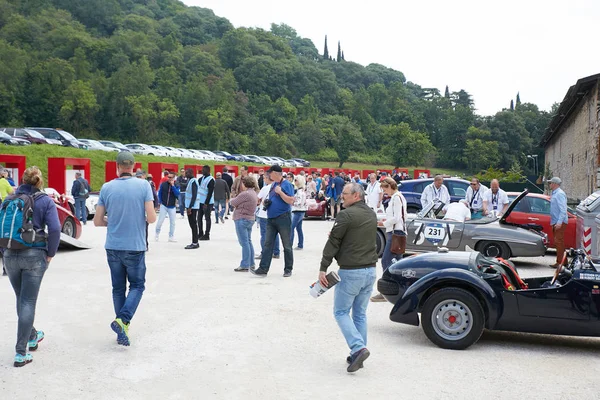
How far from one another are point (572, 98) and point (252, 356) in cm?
3144

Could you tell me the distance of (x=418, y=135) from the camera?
10619 centimetres

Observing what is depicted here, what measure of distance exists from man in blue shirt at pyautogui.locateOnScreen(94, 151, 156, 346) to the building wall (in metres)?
Result: 23.8

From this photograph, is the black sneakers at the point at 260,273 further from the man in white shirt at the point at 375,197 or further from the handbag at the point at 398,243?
the man in white shirt at the point at 375,197

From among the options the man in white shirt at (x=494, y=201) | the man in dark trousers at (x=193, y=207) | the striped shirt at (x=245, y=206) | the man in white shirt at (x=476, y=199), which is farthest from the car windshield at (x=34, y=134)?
the striped shirt at (x=245, y=206)

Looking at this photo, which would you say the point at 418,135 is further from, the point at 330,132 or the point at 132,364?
the point at 132,364

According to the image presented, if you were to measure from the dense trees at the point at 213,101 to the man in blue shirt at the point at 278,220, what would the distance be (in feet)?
252

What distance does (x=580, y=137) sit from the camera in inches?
1324

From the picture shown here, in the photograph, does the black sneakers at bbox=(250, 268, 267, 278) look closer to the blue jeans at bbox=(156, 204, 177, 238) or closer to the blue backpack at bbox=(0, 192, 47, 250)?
the blue backpack at bbox=(0, 192, 47, 250)

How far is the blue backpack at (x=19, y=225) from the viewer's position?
19.4 ft

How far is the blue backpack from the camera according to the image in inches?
233

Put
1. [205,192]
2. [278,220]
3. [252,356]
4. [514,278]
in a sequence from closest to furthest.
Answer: [252,356] → [514,278] → [278,220] → [205,192]

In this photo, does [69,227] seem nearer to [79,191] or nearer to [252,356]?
[79,191]

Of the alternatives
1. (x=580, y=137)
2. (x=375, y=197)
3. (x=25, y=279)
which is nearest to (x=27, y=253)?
(x=25, y=279)

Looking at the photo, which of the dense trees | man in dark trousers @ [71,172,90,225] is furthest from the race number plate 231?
the dense trees
